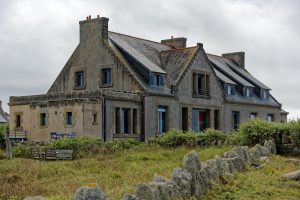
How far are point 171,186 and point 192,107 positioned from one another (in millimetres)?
35929

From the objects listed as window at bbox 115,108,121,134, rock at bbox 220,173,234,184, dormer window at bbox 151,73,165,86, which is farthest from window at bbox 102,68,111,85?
rock at bbox 220,173,234,184

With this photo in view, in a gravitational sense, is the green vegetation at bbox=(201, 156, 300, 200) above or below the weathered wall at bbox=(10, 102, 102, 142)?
below

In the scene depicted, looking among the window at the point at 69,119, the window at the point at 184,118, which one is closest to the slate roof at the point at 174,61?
the window at the point at 184,118

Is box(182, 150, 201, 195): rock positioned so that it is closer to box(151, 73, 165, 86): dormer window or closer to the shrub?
the shrub

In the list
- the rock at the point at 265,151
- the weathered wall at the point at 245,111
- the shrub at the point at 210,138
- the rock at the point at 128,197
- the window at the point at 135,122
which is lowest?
the rock at the point at 128,197

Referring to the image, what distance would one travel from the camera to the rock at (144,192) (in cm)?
1196

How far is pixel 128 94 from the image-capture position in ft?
141

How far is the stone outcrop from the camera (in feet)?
37.6

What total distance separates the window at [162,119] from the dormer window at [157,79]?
1.93 metres

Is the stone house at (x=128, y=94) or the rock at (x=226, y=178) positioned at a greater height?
the stone house at (x=128, y=94)

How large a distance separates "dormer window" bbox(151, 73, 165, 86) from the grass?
38.8 ft

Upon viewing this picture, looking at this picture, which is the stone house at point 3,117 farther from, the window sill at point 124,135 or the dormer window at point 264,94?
the window sill at point 124,135

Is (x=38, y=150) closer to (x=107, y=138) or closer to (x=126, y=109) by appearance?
(x=107, y=138)

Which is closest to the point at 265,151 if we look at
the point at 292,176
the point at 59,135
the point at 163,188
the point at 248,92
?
the point at 292,176
